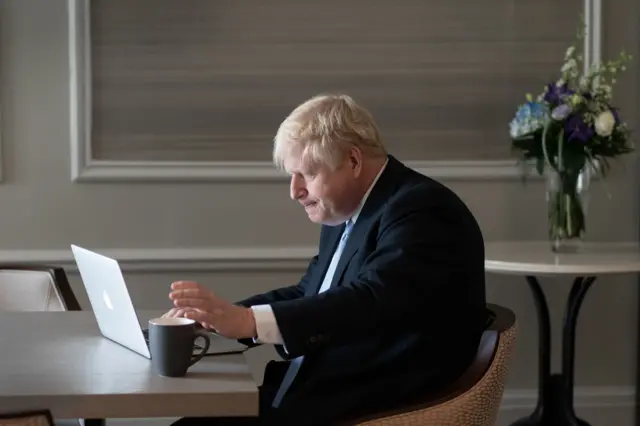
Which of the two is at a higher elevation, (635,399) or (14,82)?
(14,82)

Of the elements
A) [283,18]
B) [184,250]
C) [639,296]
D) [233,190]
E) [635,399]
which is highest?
[283,18]

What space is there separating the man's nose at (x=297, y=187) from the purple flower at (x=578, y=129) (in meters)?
1.24

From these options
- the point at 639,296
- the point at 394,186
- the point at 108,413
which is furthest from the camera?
the point at 639,296

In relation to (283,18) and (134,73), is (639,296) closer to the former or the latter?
(283,18)

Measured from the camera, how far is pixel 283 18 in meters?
3.10

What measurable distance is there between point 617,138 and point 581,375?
1026 mm

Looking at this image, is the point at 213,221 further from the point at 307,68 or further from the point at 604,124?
the point at 604,124

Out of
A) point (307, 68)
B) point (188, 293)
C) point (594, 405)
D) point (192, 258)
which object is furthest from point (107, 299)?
point (594, 405)

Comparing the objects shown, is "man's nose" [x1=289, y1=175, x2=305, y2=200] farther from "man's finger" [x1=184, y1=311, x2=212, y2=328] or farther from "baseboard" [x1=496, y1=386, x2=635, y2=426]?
"baseboard" [x1=496, y1=386, x2=635, y2=426]

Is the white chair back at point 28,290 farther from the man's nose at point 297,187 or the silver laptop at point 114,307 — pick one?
the man's nose at point 297,187

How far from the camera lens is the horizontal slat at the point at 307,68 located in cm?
305

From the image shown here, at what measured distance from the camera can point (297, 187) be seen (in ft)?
6.22

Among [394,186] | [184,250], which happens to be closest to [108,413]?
[394,186]

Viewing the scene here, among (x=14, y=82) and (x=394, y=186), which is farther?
(x=14, y=82)
